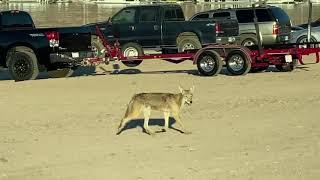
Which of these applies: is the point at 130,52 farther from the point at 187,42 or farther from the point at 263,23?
the point at 263,23

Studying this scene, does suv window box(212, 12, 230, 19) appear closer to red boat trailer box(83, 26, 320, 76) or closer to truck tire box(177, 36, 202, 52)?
truck tire box(177, 36, 202, 52)

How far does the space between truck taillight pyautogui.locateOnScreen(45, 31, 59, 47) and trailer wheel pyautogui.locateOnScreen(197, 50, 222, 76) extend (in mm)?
4331

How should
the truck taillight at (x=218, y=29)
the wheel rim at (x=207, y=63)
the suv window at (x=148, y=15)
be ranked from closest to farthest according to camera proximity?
the wheel rim at (x=207, y=63)
the truck taillight at (x=218, y=29)
the suv window at (x=148, y=15)

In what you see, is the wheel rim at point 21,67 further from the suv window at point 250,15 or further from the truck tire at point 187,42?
the suv window at point 250,15

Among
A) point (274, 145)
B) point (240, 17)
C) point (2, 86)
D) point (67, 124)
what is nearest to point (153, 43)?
point (240, 17)

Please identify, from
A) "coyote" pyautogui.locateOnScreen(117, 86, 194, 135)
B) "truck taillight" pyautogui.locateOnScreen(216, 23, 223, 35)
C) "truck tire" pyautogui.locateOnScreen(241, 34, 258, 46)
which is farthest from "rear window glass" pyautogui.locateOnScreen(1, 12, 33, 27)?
"coyote" pyautogui.locateOnScreen(117, 86, 194, 135)

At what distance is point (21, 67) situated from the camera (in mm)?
20266

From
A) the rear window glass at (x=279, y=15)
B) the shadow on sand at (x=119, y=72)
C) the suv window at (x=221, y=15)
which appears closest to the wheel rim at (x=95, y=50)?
the shadow on sand at (x=119, y=72)

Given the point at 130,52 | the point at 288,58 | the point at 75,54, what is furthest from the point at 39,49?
the point at 288,58

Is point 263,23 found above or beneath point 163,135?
above

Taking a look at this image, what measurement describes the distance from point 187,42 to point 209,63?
458cm

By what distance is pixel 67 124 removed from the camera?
1254cm

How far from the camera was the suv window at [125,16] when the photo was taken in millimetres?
25938

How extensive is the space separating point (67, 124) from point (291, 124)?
13.0ft
